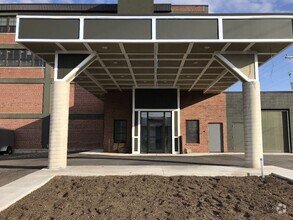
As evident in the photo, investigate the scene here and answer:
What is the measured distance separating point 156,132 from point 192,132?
→ 3053mm

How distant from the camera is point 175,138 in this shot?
22547 mm

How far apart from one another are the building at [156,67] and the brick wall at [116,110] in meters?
0.08

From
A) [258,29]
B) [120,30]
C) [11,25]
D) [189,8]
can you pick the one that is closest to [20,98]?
[11,25]

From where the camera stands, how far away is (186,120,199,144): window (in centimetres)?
2364

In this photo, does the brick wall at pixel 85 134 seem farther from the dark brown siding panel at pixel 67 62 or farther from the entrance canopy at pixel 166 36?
the dark brown siding panel at pixel 67 62

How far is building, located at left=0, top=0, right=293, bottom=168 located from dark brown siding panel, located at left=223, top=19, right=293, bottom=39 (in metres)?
0.04

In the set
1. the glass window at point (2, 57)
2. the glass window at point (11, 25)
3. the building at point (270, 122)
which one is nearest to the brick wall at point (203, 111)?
the building at point (270, 122)

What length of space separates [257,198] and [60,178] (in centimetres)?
613

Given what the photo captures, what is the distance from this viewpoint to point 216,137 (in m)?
23.8

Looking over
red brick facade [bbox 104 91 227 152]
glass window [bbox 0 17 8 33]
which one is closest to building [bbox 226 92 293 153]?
red brick facade [bbox 104 91 227 152]

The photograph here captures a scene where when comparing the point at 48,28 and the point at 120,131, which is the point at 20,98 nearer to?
the point at 120,131

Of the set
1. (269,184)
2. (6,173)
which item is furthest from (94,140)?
(269,184)

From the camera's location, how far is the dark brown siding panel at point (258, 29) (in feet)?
39.7

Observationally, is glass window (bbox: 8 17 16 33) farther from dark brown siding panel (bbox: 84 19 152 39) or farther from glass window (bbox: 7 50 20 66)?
dark brown siding panel (bbox: 84 19 152 39)
